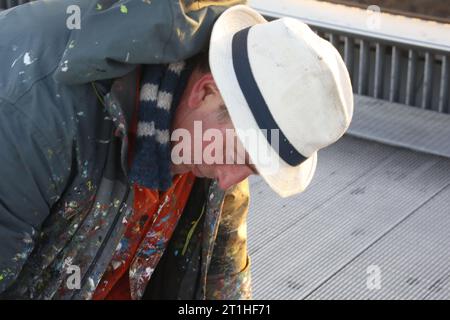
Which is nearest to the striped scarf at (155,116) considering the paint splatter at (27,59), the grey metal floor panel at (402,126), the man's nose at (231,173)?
the man's nose at (231,173)

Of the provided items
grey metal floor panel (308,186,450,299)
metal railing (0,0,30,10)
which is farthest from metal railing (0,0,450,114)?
metal railing (0,0,30,10)

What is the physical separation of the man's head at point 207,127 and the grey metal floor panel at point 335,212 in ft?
3.54

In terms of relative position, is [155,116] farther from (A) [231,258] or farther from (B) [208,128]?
(A) [231,258]

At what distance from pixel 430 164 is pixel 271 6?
106cm

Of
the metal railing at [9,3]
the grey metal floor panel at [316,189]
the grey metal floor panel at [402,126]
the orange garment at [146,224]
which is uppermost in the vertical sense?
the orange garment at [146,224]

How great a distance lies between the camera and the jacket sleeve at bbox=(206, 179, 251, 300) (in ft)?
7.59

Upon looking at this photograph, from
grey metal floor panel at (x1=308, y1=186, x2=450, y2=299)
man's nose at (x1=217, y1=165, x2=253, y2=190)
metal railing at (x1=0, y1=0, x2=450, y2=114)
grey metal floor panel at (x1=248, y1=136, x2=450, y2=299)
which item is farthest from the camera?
metal railing at (x1=0, y1=0, x2=450, y2=114)

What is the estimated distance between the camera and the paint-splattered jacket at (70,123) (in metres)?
1.80

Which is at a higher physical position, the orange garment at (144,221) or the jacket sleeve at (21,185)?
the jacket sleeve at (21,185)

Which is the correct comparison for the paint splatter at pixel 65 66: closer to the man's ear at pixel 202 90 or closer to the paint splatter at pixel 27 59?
the paint splatter at pixel 27 59

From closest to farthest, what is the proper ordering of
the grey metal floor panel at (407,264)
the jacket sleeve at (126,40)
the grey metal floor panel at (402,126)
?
the jacket sleeve at (126,40) → the grey metal floor panel at (407,264) → the grey metal floor panel at (402,126)

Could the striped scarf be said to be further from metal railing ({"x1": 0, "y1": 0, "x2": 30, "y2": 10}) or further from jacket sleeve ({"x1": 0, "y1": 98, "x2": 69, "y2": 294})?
metal railing ({"x1": 0, "y1": 0, "x2": 30, "y2": 10})

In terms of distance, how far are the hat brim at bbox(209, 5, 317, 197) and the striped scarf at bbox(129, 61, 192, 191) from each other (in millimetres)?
85

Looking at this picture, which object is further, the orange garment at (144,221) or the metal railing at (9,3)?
the metal railing at (9,3)
